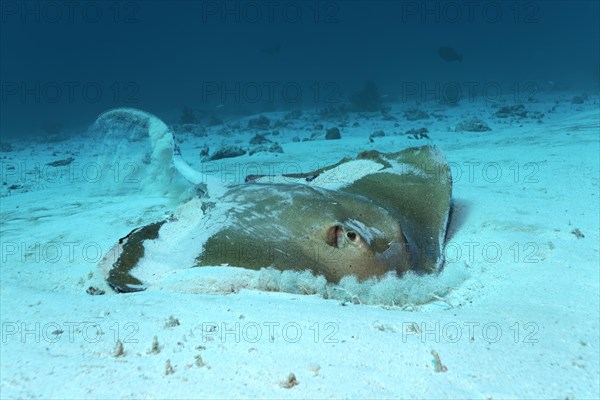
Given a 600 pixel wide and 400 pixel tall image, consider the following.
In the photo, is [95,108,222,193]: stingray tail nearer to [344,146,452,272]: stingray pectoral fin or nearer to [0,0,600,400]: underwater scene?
[0,0,600,400]: underwater scene

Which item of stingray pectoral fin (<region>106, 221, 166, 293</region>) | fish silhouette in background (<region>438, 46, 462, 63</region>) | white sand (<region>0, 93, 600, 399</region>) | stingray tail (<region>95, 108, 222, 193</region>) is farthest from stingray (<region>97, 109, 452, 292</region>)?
fish silhouette in background (<region>438, 46, 462, 63</region>)

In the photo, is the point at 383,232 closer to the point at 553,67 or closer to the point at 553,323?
the point at 553,323

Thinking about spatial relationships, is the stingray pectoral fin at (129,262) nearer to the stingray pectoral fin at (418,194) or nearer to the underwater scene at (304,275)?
the underwater scene at (304,275)

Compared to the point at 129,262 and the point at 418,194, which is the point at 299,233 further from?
the point at 418,194

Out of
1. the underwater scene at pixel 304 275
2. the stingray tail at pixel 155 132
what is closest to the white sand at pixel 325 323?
the underwater scene at pixel 304 275

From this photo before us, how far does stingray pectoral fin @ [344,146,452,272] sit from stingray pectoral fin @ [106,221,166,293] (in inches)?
80.3

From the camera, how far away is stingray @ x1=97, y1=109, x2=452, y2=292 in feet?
9.14

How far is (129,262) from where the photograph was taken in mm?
2834

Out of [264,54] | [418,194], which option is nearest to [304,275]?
[418,194]

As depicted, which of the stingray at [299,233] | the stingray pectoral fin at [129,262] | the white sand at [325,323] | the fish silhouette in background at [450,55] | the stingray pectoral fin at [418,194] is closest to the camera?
the white sand at [325,323]

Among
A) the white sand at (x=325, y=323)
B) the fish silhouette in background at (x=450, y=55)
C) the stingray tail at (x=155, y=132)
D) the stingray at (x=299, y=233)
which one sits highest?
the fish silhouette in background at (x=450, y=55)

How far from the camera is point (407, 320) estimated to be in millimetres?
2203

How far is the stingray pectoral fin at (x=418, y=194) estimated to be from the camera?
10.6 ft

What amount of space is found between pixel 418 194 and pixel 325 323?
226 centimetres
